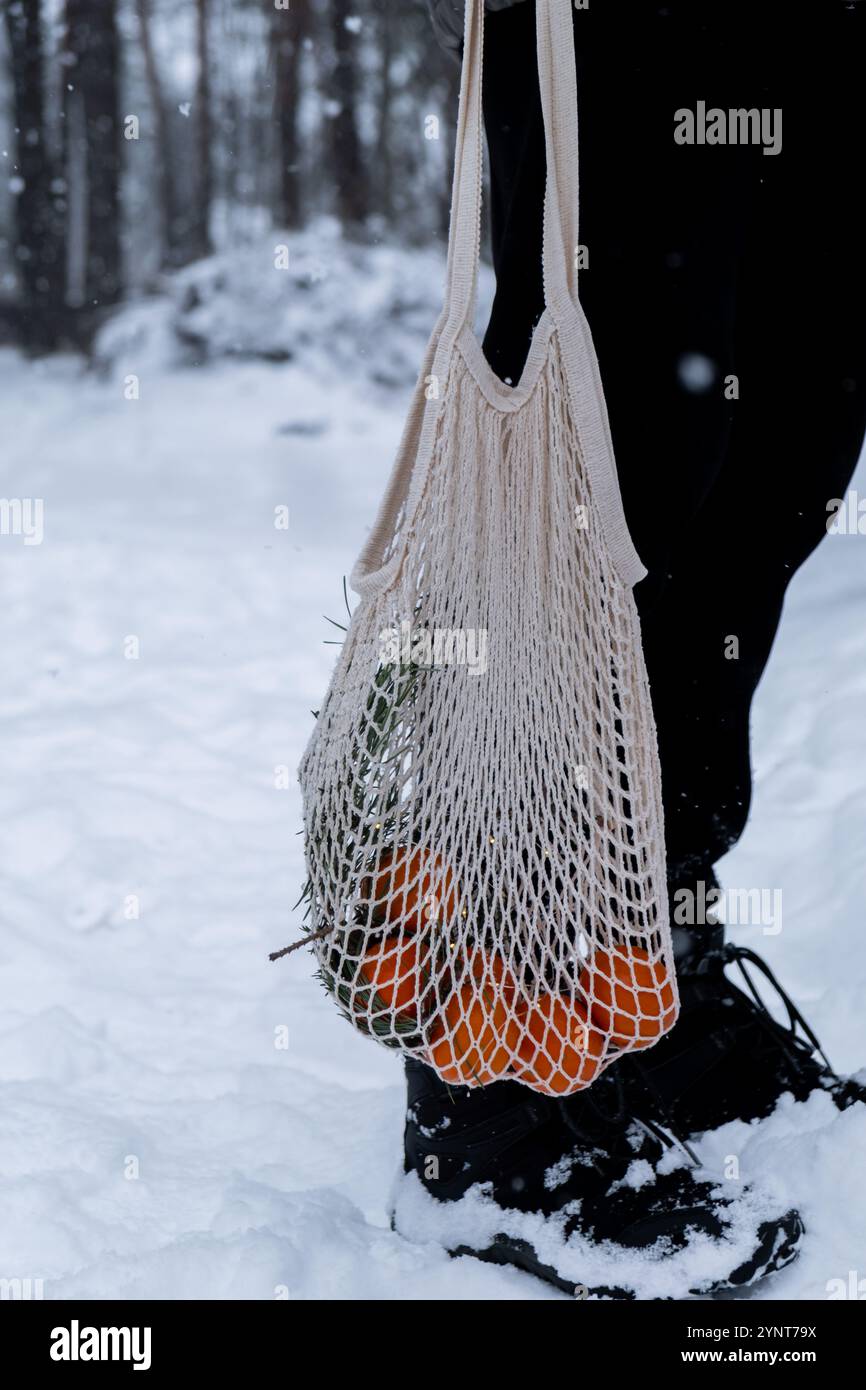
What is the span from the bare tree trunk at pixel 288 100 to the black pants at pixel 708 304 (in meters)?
5.21

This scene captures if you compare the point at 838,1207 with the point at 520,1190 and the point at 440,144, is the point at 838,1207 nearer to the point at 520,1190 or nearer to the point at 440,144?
the point at 520,1190

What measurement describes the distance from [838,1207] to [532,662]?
506 millimetres

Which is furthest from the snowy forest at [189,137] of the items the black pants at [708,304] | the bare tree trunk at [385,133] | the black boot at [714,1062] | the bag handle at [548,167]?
the black boot at [714,1062]

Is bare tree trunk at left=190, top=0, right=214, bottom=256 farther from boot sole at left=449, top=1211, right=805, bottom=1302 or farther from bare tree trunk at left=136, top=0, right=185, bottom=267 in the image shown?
boot sole at left=449, top=1211, right=805, bottom=1302

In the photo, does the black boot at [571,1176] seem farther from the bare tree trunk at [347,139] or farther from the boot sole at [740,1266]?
the bare tree trunk at [347,139]

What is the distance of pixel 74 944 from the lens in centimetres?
156

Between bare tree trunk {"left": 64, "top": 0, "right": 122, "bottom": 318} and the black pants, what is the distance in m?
5.38

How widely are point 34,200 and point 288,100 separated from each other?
57.2 inches

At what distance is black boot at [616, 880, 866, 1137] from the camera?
102 cm

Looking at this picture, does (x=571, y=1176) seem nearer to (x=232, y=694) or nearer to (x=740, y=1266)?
(x=740, y=1266)

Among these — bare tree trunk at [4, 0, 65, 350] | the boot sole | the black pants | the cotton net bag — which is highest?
bare tree trunk at [4, 0, 65, 350]

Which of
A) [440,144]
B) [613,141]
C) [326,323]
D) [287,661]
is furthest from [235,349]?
[613,141]

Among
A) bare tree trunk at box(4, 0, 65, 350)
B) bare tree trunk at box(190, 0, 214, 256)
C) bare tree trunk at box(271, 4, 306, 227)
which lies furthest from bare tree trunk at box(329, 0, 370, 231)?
bare tree trunk at box(4, 0, 65, 350)

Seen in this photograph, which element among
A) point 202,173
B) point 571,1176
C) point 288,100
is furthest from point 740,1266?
point 202,173
